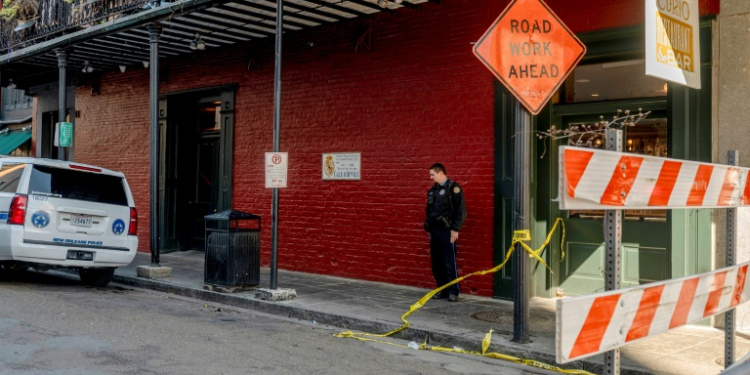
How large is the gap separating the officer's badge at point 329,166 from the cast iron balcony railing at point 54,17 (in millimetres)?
4506

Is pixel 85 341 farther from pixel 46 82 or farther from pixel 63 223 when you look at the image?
pixel 46 82

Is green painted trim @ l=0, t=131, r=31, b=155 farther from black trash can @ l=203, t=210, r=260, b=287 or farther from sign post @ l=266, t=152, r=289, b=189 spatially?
sign post @ l=266, t=152, r=289, b=189

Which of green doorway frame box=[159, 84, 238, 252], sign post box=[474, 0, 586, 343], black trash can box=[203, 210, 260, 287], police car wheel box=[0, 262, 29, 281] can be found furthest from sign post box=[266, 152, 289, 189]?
green doorway frame box=[159, 84, 238, 252]

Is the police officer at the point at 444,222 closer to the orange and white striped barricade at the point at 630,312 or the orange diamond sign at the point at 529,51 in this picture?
the orange diamond sign at the point at 529,51

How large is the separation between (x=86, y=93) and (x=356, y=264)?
9.91 m

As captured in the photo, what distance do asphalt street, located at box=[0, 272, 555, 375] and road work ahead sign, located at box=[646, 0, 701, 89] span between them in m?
3.15

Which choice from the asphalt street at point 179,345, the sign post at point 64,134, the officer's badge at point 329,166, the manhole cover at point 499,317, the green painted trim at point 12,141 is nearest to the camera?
the asphalt street at point 179,345

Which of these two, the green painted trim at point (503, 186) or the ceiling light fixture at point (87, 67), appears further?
the ceiling light fixture at point (87, 67)

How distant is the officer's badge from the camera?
12.3 m

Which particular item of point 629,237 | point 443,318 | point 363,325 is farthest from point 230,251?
point 629,237

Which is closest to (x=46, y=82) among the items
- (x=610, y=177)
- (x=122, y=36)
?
(x=122, y=36)

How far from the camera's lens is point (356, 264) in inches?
468

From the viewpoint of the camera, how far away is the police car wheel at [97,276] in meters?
11.0

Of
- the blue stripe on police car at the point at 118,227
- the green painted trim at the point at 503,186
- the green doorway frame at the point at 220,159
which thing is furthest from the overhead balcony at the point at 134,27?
the blue stripe on police car at the point at 118,227
